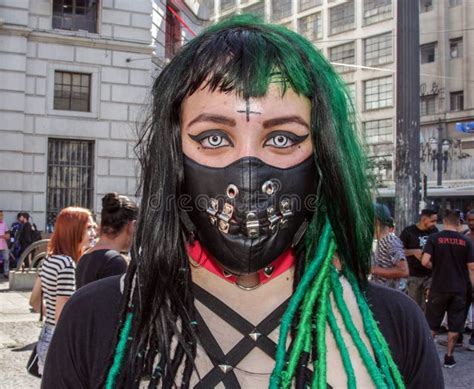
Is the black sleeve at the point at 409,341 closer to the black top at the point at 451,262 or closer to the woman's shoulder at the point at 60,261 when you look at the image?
the woman's shoulder at the point at 60,261

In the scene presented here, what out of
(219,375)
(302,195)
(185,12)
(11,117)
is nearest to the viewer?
(219,375)

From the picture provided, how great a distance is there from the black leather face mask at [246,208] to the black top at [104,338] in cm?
28

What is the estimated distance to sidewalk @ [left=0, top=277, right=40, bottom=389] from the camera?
561 centimetres

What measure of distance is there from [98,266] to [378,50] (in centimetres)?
3758

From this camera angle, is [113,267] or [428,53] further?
[428,53]

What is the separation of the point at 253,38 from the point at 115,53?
15.5 metres

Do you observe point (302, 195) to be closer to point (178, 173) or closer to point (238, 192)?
point (238, 192)

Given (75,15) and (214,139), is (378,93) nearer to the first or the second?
(75,15)

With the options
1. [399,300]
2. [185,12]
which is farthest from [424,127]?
[399,300]

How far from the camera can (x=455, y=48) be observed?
3572 centimetres

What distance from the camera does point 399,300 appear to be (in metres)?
1.51

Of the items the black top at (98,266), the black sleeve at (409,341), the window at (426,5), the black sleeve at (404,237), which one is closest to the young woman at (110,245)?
the black top at (98,266)

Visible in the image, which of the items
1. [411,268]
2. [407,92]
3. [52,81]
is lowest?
[411,268]

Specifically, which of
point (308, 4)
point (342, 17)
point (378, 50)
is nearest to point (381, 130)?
point (378, 50)
